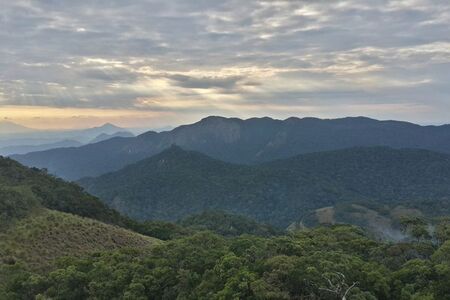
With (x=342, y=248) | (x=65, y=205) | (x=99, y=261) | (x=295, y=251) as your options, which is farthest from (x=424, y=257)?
(x=65, y=205)

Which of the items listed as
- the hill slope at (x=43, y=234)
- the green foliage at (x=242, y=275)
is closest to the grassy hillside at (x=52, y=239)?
the hill slope at (x=43, y=234)

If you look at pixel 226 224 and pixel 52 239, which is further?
pixel 226 224

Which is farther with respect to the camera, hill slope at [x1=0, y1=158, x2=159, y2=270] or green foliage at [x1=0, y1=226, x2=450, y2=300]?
hill slope at [x1=0, y1=158, x2=159, y2=270]

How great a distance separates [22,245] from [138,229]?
43.0 meters

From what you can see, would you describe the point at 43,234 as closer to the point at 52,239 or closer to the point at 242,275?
the point at 52,239

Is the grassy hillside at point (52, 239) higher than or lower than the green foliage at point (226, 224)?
higher

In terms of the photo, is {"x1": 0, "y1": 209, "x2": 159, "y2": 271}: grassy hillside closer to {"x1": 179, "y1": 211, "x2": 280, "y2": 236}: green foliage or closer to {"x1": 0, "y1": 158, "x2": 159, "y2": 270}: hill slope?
{"x1": 0, "y1": 158, "x2": 159, "y2": 270}: hill slope

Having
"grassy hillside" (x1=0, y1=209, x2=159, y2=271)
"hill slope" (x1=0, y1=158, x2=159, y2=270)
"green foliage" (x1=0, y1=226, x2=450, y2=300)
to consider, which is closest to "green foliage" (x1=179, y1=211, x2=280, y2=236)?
"hill slope" (x1=0, y1=158, x2=159, y2=270)

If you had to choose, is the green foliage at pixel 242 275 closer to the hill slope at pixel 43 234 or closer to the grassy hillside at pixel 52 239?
the grassy hillside at pixel 52 239

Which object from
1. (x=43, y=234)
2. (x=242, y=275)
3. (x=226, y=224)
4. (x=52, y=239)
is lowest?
(x=226, y=224)

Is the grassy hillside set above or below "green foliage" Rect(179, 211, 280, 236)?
above

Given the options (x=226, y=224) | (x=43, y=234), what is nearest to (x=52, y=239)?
(x=43, y=234)

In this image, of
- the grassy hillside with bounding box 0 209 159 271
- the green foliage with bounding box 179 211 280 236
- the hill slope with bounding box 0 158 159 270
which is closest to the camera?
the grassy hillside with bounding box 0 209 159 271

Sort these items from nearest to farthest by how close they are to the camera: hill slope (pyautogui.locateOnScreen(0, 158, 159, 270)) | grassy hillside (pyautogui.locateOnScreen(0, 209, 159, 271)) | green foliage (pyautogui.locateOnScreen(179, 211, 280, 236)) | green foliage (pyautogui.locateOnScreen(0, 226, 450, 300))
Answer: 1. green foliage (pyautogui.locateOnScreen(0, 226, 450, 300))
2. grassy hillside (pyautogui.locateOnScreen(0, 209, 159, 271))
3. hill slope (pyautogui.locateOnScreen(0, 158, 159, 270))
4. green foliage (pyautogui.locateOnScreen(179, 211, 280, 236))
